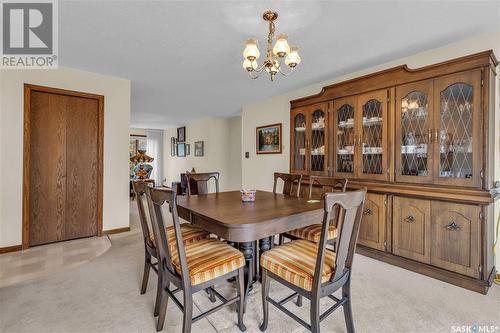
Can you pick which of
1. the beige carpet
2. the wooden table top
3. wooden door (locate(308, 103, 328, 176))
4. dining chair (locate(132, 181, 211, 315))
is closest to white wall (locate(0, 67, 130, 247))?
the beige carpet

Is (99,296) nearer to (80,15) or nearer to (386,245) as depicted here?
(80,15)

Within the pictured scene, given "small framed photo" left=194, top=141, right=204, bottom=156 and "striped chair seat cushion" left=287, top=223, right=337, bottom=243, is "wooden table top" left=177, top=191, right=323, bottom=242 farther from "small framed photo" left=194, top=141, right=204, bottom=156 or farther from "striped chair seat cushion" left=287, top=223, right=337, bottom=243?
"small framed photo" left=194, top=141, right=204, bottom=156

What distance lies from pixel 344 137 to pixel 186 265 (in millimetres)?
2510

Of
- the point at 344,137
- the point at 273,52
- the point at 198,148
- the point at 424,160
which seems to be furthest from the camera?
the point at 198,148

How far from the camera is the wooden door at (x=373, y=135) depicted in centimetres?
275

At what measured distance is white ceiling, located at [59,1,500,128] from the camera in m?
1.91

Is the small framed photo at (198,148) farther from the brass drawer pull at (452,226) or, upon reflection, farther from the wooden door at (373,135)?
the brass drawer pull at (452,226)

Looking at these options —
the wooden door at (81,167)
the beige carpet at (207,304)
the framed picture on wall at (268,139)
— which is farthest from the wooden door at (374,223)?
the wooden door at (81,167)

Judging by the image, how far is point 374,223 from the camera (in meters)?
2.81

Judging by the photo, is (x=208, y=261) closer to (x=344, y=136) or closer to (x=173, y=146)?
(x=344, y=136)

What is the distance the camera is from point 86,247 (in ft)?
10.2

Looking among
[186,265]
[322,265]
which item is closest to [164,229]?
[186,265]

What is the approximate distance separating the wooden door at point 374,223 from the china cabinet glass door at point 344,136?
0.40 metres

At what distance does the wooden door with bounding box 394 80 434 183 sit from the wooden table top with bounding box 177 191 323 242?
1.34 meters
